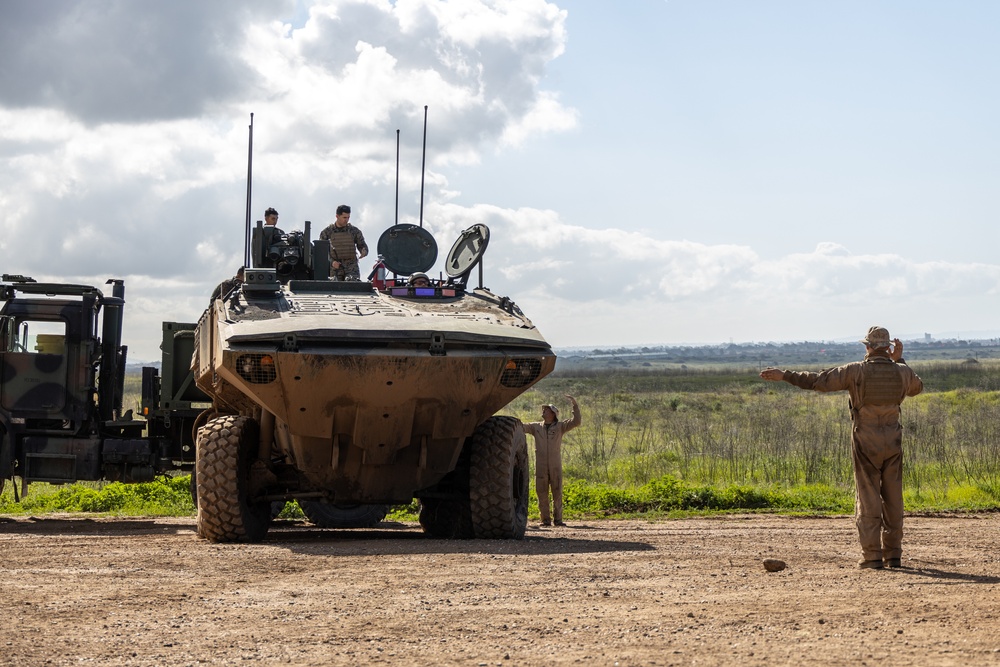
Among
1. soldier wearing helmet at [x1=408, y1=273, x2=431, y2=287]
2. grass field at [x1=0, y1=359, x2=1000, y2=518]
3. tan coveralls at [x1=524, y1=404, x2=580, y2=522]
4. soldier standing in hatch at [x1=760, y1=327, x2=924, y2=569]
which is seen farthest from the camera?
grass field at [x1=0, y1=359, x2=1000, y2=518]

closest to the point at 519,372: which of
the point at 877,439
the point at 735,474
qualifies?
the point at 877,439

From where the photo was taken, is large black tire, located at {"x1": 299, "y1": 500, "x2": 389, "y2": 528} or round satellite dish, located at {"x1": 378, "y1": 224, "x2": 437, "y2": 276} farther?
large black tire, located at {"x1": 299, "y1": 500, "x2": 389, "y2": 528}

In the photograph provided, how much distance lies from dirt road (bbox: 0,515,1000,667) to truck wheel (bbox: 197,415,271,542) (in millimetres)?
289

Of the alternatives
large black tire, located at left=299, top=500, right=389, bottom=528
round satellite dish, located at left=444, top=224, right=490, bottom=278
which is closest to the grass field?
large black tire, located at left=299, top=500, right=389, bottom=528

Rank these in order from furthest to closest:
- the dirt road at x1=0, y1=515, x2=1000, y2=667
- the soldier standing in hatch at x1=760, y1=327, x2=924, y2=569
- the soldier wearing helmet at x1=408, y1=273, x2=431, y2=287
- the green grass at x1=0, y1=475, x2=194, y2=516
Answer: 1. the green grass at x1=0, y1=475, x2=194, y2=516
2. the soldier wearing helmet at x1=408, y1=273, x2=431, y2=287
3. the soldier standing in hatch at x1=760, y1=327, x2=924, y2=569
4. the dirt road at x1=0, y1=515, x2=1000, y2=667

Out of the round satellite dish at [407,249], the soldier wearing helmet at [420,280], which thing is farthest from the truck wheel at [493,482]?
the round satellite dish at [407,249]

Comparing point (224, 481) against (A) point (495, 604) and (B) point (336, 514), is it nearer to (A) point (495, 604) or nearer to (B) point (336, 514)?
(B) point (336, 514)

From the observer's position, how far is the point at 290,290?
1155 centimetres

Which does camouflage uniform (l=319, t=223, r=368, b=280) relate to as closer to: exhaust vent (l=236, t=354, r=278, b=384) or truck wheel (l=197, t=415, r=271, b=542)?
truck wheel (l=197, t=415, r=271, b=542)

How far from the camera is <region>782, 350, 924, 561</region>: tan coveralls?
9.02m

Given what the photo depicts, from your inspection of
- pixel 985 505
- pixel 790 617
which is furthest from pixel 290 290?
pixel 985 505

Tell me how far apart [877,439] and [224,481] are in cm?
512

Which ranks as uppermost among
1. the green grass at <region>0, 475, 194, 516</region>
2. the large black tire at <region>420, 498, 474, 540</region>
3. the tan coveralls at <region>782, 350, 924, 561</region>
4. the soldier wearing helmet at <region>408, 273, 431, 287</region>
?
the soldier wearing helmet at <region>408, 273, 431, 287</region>

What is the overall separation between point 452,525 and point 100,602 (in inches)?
220
